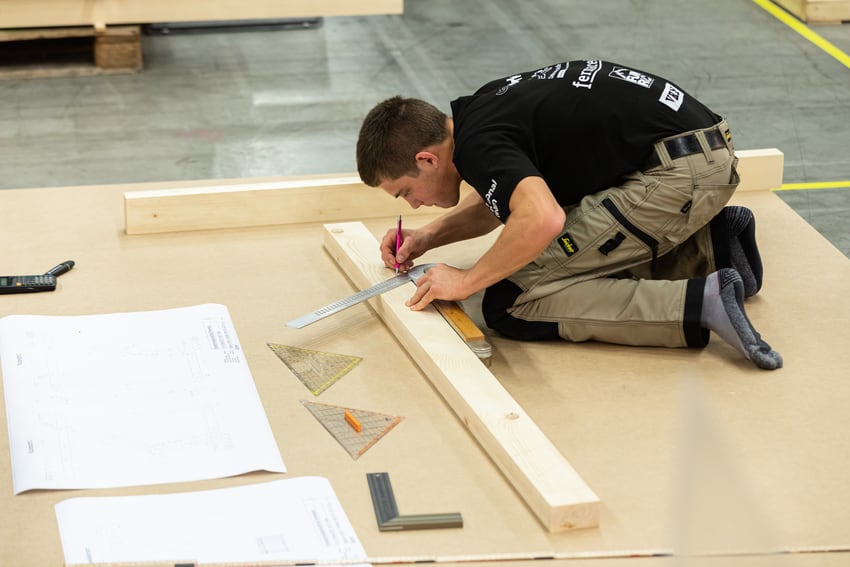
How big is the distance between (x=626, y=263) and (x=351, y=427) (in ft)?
3.21

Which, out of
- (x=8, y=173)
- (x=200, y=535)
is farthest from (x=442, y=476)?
(x=8, y=173)

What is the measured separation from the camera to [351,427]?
260cm

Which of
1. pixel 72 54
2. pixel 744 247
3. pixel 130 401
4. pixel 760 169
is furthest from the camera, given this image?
pixel 72 54

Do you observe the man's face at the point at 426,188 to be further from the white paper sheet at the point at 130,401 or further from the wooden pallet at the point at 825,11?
the wooden pallet at the point at 825,11

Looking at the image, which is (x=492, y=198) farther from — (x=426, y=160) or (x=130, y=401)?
(x=130, y=401)

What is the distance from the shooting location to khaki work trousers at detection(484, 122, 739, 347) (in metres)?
2.91

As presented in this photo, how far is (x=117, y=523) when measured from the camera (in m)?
2.18

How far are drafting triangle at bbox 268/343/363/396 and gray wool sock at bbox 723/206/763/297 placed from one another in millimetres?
1180

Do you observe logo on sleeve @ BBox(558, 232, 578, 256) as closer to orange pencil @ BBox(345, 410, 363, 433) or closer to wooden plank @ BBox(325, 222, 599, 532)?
wooden plank @ BBox(325, 222, 599, 532)

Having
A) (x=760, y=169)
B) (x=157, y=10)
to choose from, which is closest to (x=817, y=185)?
(x=760, y=169)

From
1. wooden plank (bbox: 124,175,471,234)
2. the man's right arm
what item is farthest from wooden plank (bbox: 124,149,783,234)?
the man's right arm

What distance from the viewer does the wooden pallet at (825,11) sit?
6.67 metres

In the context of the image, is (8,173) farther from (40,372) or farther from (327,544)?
(327,544)

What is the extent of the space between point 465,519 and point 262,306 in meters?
1.24
